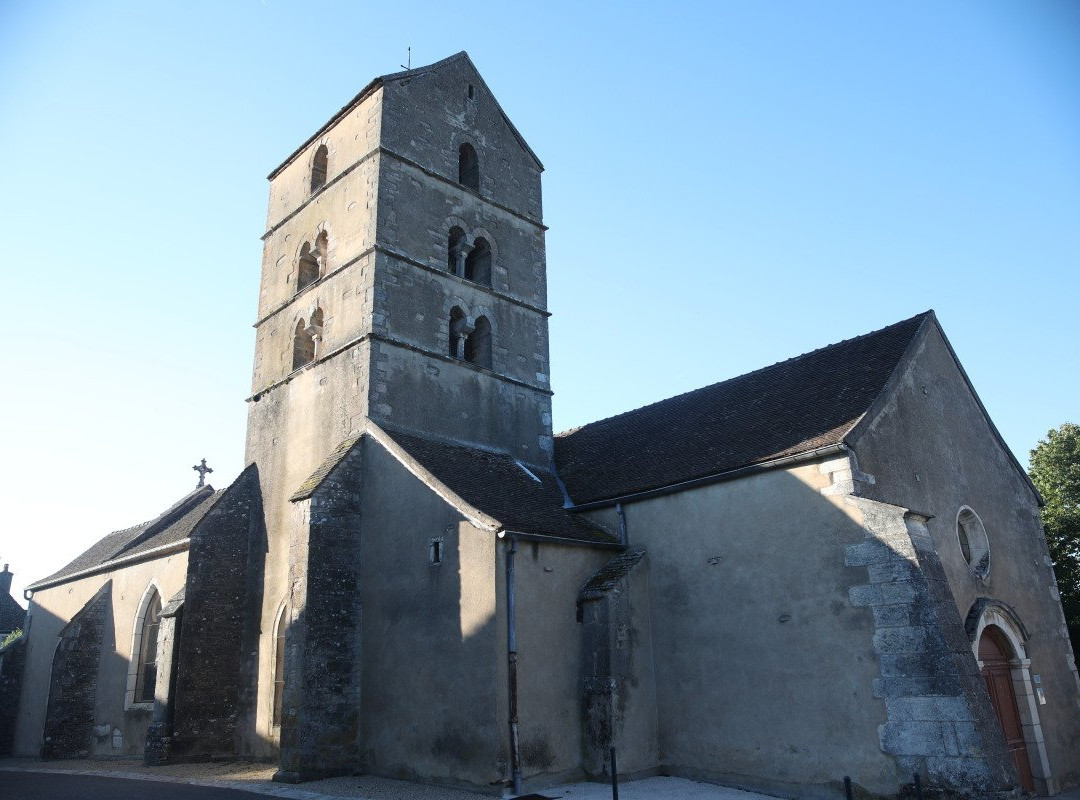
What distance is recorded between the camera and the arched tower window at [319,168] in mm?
20514

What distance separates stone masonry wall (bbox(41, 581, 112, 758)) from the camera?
19328mm

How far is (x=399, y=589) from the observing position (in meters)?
14.1

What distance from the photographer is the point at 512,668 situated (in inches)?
483

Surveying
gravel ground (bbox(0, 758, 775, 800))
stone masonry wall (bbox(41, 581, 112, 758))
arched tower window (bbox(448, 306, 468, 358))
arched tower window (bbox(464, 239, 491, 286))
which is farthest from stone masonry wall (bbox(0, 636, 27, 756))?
arched tower window (bbox(464, 239, 491, 286))

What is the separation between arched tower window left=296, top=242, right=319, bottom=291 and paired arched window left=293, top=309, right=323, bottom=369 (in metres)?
1.42

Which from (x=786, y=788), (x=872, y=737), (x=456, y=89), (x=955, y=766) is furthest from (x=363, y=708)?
(x=456, y=89)

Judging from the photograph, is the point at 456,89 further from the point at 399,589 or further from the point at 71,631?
the point at 71,631

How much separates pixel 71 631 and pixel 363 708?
11.1 metres

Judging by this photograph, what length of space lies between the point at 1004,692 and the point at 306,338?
15.8m

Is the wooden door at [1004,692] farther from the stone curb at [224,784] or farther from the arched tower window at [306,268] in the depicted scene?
the arched tower window at [306,268]

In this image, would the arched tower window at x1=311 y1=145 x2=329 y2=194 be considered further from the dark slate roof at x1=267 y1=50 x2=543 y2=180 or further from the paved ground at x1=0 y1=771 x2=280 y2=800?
the paved ground at x1=0 y1=771 x2=280 y2=800

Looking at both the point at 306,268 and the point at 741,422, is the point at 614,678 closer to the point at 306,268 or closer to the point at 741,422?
the point at 741,422

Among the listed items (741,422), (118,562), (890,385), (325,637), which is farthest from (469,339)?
(118,562)

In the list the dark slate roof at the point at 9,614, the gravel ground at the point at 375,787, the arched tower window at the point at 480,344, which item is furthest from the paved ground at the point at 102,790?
the dark slate roof at the point at 9,614
